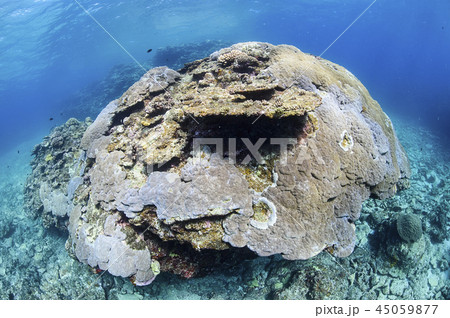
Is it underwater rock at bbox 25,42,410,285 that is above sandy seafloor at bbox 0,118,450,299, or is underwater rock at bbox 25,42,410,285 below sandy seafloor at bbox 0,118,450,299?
above

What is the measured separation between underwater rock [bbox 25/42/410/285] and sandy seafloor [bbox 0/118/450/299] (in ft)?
4.55

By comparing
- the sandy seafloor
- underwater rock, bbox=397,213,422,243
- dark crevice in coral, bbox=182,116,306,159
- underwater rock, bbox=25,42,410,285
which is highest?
dark crevice in coral, bbox=182,116,306,159

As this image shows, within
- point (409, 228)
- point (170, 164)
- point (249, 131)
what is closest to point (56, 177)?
point (170, 164)

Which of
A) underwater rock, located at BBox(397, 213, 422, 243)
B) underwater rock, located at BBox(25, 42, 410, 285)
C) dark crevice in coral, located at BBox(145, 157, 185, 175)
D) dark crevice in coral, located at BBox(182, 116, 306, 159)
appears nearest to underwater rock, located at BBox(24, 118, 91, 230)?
underwater rock, located at BBox(25, 42, 410, 285)

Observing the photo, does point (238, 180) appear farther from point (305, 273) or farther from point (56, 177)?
point (56, 177)

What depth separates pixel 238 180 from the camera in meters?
3.32

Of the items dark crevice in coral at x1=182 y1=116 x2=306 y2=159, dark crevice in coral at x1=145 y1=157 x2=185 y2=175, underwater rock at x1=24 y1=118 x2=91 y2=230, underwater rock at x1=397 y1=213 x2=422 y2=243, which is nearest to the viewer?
dark crevice in coral at x1=182 y1=116 x2=306 y2=159

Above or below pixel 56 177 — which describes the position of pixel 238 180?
above

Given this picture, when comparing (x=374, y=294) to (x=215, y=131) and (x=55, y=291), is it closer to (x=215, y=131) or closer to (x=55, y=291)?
(x=215, y=131)

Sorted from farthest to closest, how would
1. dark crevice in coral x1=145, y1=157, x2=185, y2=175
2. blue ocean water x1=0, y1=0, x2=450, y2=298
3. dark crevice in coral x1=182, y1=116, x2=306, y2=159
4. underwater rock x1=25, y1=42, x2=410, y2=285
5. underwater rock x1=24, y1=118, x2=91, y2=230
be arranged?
blue ocean water x1=0, y1=0, x2=450, y2=298
underwater rock x1=24, y1=118, x2=91, y2=230
dark crevice in coral x1=145, y1=157, x2=185, y2=175
dark crevice in coral x1=182, y1=116, x2=306, y2=159
underwater rock x1=25, y1=42, x2=410, y2=285

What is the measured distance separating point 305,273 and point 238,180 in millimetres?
2977

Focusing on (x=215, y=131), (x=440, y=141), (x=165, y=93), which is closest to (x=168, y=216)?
(x=215, y=131)

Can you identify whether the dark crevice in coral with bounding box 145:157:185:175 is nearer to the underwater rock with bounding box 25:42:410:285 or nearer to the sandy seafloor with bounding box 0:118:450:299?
the underwater rock with bounding box 25:42:410:285

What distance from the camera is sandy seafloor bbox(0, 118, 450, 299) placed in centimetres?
464
